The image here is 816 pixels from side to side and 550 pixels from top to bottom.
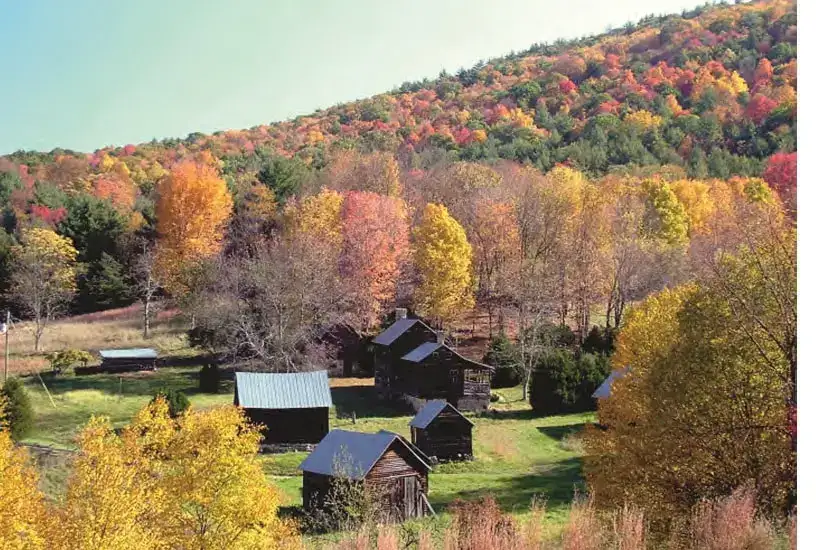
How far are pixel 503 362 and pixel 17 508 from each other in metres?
26.8

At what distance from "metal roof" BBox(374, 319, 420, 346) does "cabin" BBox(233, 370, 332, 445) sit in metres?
7.07

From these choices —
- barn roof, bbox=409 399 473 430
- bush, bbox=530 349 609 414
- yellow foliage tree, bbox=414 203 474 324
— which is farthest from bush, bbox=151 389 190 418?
yellow foliage tree, bbox=414 203 474 324

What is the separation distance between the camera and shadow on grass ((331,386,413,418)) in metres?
34.0

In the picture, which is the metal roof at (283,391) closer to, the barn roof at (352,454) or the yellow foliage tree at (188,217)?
the barn roof at (352,454)

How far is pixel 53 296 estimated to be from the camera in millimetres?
44812

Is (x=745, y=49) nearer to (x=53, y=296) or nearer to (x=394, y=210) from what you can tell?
(x=394, y=210)

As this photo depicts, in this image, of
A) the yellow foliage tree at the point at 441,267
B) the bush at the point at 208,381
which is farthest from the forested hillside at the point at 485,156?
the bush at the point at 208,381

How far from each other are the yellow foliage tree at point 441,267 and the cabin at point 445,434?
13.4 meters

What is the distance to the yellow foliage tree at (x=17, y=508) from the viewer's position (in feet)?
44.6

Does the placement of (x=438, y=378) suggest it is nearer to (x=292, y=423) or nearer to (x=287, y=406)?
(x=292, y=423)

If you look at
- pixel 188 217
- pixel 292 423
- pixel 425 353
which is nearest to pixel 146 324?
pixel 188 217

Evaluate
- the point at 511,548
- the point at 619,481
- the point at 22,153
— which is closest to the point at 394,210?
the point at 619,481

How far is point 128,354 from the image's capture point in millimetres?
38500

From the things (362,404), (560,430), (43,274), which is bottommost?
(560,430)
